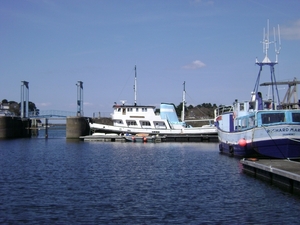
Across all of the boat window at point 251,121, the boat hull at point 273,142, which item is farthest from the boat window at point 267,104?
the boat hull at point 273,142

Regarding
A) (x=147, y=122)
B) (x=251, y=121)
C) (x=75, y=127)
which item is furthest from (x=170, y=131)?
(x=251, y=121)

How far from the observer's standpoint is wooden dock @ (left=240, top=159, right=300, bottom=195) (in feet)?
78.0

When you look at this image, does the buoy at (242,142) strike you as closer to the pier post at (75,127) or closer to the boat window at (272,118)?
the boat window at (272,118)

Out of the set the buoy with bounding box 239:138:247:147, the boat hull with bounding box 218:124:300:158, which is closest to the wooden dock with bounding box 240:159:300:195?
the boat hull with bounding box 218:124:300:158

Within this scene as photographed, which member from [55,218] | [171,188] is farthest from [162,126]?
[55,218]

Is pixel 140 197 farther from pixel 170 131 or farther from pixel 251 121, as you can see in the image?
pixel 170 131

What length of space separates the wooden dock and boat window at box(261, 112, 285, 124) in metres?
4.94

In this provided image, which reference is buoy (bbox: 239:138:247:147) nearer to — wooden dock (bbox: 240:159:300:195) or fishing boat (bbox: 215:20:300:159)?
fishing boat (bbox: 215:20:300:159)

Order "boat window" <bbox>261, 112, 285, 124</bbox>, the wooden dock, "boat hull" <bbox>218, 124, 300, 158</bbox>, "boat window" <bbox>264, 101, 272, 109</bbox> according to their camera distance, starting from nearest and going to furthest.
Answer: the wooden dock
"boat hull" <bbox>218, 124, 300, 158</bbox>
"boat window" <bbox>261, 112, 285, 124</bbox>
"boat window" <bbox>264, 101, 272, 109</bbox>

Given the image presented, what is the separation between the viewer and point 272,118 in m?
35.9

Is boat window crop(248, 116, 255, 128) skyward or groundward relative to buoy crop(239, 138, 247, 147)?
skyward

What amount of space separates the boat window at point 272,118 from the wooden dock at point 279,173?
494 cm

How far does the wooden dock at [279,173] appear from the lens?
23.8 metres

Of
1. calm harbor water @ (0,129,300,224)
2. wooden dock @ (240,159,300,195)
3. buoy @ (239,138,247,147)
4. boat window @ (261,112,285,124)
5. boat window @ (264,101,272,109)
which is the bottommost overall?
calm harbor water @ (0,129,300,224)
